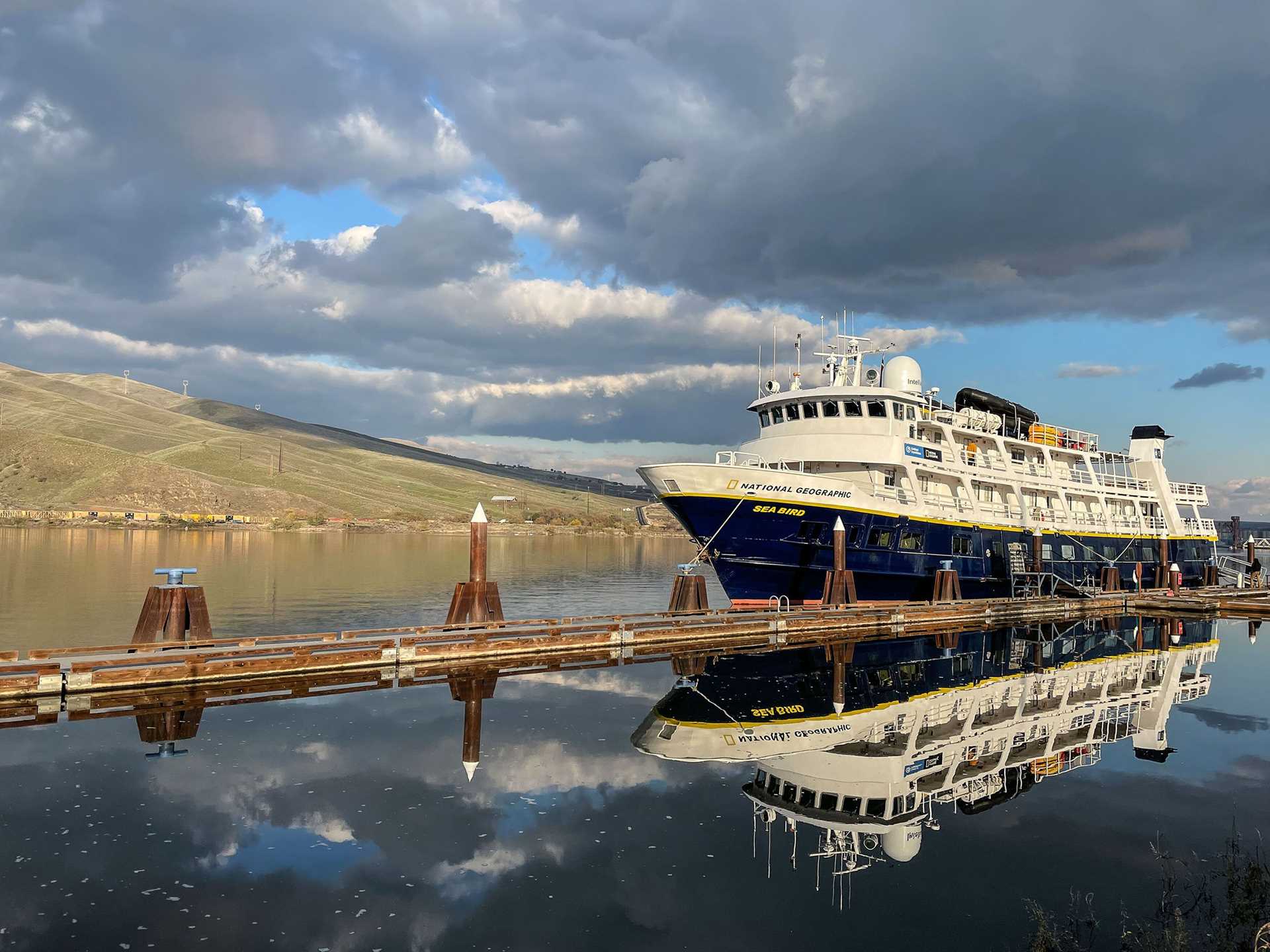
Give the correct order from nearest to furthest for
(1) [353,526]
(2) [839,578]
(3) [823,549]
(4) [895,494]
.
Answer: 1. (2) [839,578]
2. (3) [823,549]
3. (4) [895,494]
4. (1) [353,526]

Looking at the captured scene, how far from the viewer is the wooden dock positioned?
18.5 metres

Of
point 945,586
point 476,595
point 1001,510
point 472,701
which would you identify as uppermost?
point 1001,510

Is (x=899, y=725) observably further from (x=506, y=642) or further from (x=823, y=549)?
(x=823, y=549)

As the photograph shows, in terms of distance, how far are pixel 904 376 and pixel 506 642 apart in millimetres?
25666

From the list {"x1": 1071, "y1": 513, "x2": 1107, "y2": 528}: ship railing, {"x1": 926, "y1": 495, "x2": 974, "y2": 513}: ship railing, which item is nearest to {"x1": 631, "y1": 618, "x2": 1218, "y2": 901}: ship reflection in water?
{"x1": 926, "y1": 495, "x2": 974, "y2": 513}: ship railing

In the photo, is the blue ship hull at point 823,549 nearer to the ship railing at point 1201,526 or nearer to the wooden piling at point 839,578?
the wooden piling at point 839,578

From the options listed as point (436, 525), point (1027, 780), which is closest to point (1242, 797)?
point (1027, 780)

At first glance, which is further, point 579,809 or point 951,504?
point 951,504

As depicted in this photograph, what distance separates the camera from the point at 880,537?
36.4m

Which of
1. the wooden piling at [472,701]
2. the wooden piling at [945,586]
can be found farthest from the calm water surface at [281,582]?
the wooden piling at [945,586]

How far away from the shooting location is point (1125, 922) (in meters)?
9.51

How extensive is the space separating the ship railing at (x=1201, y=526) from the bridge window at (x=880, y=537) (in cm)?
3465

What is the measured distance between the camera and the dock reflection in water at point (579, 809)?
358 inches

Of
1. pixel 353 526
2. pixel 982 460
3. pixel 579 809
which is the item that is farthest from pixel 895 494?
pixel 353 526
